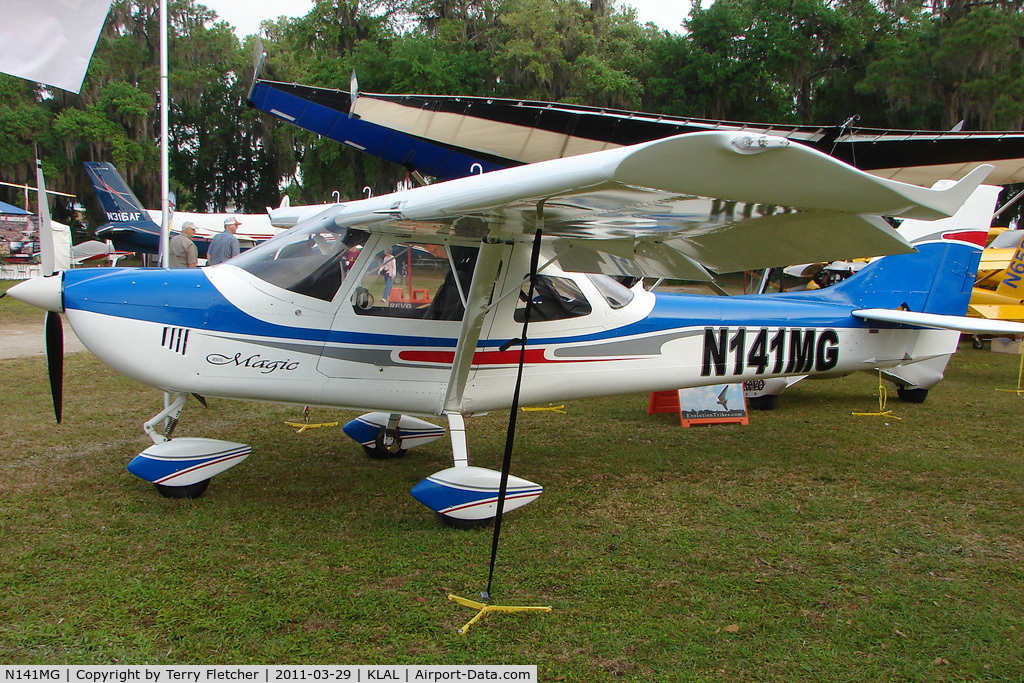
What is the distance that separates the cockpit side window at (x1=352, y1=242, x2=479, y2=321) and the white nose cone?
1714mm

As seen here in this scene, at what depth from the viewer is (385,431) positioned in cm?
578

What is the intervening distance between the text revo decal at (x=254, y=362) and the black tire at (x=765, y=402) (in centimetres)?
584

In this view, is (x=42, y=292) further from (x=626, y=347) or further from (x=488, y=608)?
(x=626, y=347)

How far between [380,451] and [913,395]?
6.56 m

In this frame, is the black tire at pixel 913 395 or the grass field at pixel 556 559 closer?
the grass field at pixel 556 559

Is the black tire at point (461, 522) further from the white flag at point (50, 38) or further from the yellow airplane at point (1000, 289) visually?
the yellow airplane at point (1000, 289)

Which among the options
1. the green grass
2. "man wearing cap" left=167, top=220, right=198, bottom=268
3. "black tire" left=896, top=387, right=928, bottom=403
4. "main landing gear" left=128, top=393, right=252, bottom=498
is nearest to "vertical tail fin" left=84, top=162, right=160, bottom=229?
the green grass

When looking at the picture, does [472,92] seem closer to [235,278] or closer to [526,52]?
[526,52]

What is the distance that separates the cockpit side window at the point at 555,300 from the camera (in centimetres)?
504

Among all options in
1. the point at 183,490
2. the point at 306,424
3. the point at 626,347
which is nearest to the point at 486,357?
the point at 626,347

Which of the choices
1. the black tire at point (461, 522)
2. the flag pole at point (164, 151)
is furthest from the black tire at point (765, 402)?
the flag pole at point (164, 151)

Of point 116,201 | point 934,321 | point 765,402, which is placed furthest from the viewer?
point 116,201

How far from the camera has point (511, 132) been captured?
1174 cm

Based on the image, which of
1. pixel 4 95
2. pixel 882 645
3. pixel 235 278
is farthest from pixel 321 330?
pixel 4 95
